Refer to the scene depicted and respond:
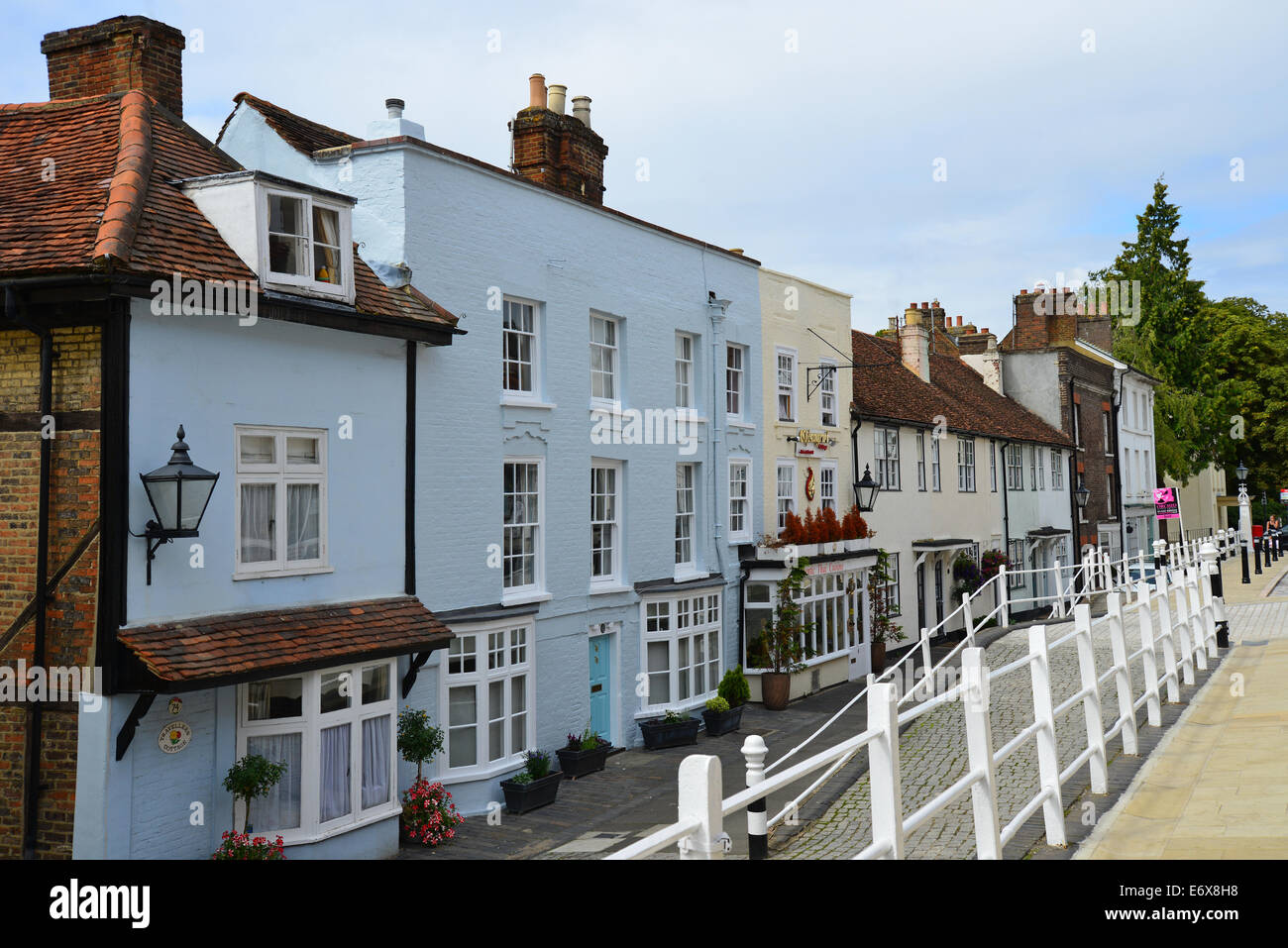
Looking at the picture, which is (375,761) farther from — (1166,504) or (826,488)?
(1166,504)

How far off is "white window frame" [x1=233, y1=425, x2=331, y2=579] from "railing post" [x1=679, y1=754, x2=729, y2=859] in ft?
26.8

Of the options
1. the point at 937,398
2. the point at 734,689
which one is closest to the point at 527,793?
the point at 734,689

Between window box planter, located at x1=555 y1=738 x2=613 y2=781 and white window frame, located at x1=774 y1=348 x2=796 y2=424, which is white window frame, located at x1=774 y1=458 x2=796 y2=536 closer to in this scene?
white window frame, located at x1=774 y1=348 x2=796 y2=424

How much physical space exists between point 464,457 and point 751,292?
9.31 metres

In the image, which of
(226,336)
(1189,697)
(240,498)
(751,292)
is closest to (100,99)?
(226,336)

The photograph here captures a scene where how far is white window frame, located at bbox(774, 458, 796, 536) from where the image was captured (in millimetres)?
22344

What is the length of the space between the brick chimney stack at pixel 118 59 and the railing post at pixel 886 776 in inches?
481

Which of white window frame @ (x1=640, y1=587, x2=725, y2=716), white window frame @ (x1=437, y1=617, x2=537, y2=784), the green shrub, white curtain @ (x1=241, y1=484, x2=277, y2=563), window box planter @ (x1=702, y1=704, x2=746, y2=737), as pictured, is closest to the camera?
white curtain @ (x1=241, y1=484, x2=277, y2=563)

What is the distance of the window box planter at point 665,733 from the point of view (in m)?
17.8

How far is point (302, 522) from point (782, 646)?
37.5ft

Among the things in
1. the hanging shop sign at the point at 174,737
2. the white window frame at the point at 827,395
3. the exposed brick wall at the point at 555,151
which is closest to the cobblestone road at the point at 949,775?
the hanging shop sign at the point at 174,737

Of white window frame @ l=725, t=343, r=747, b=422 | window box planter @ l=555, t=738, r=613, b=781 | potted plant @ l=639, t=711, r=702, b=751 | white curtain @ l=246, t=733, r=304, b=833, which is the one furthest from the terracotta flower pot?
white curtain @ l=246, t=733, r=304, b=833
